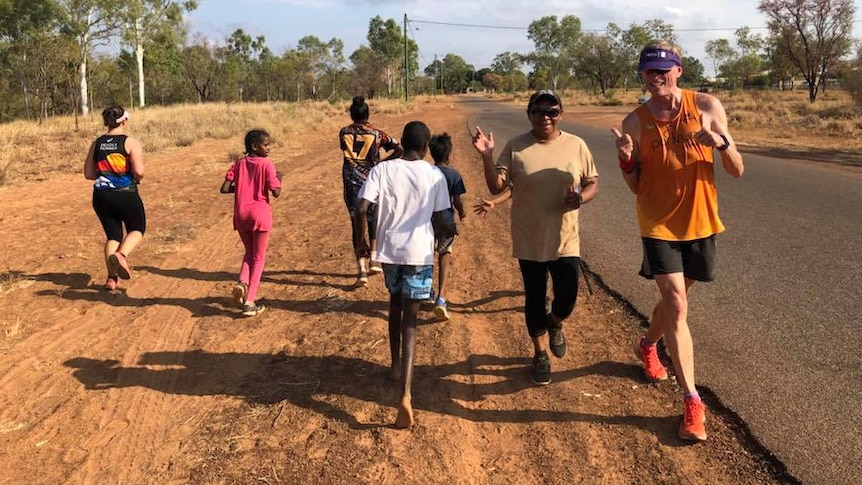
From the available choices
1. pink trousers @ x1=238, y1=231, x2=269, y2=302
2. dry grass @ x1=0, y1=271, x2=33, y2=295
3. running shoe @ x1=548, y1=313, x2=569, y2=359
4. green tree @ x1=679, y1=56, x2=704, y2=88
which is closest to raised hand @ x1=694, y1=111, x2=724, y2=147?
running shoe @ x1=548, y1=313, x2=569, y2=359

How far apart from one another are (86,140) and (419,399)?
19466 mm

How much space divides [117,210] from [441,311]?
3223mm

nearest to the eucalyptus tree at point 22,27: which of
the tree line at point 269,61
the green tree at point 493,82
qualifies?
the tree line at point 269,61

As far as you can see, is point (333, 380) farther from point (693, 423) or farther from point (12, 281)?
point (12, 281)

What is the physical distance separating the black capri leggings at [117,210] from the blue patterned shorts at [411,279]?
339 cm

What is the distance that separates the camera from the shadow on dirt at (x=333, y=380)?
11.2ft

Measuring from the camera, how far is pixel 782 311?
4793 mm

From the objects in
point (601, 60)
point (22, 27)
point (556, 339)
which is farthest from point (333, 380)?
point (601, 60)

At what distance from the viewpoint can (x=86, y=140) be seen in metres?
19.1

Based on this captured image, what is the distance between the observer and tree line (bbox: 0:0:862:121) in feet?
113

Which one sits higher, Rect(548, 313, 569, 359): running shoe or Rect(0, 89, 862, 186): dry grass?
Rect(0, 89, 862, 186): dry grass

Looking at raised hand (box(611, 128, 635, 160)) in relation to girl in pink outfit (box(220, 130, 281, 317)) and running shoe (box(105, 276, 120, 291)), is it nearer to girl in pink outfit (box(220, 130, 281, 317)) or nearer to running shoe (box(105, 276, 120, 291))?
girl in pink outfit (box(220, 130, 281, 317))

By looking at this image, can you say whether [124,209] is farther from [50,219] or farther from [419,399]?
[50,219]

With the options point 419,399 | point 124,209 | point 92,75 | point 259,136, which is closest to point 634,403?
point 419,399
